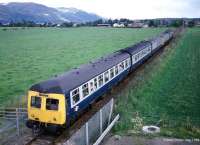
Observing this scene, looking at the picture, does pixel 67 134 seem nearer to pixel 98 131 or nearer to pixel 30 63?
pixel 98 131

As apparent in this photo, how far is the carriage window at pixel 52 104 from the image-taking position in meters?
16.3

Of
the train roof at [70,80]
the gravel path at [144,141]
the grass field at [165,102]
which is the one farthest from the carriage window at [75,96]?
the gravel path at [144,141]

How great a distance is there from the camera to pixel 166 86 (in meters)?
27.3

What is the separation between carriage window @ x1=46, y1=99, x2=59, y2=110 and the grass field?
323cm

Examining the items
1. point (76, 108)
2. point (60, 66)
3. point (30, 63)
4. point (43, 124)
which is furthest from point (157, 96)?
point (30, 63)

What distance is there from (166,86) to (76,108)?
11855 millimetres

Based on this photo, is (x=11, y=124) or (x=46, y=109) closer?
(x=46, y=109)

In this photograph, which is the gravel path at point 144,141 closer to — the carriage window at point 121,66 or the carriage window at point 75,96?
the carriage window at point 75,96

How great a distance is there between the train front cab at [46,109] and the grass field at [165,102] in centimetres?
295

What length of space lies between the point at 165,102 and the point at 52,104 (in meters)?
9.18

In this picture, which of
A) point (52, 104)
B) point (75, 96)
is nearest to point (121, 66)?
point (75, 96)

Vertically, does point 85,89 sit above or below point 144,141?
above

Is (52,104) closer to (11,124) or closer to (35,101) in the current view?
(35,101)

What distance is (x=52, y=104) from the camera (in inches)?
646
